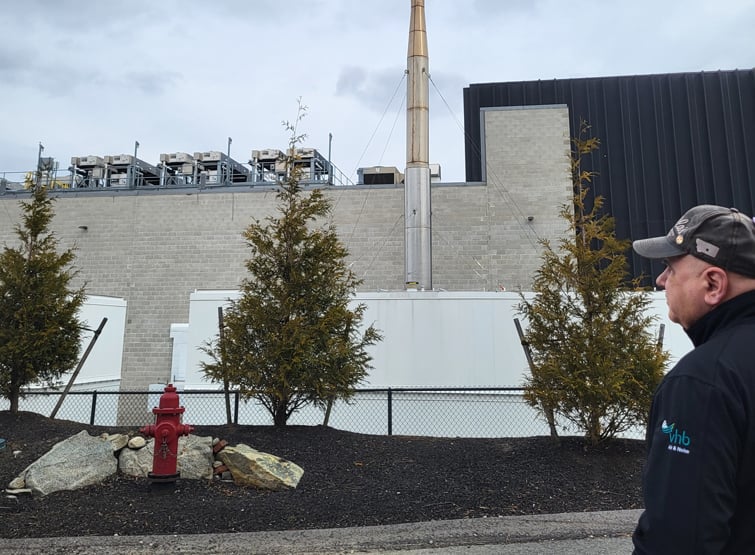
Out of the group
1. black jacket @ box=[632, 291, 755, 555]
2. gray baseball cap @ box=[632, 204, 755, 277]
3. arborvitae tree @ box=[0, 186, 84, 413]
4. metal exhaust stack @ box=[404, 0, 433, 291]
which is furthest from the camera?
metal exhaust stack @ box=[404, 0, 433, 291]

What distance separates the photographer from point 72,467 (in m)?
5.76

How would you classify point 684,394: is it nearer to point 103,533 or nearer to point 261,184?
point 103,533

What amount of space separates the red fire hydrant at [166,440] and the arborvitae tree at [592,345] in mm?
4464

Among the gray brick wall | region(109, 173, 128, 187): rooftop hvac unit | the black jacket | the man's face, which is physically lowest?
the black jacket

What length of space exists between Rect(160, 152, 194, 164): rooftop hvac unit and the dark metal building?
40.4 feet

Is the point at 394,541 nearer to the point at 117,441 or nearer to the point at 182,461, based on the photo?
the point at 182,461

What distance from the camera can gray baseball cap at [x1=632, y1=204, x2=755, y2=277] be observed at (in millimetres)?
1555

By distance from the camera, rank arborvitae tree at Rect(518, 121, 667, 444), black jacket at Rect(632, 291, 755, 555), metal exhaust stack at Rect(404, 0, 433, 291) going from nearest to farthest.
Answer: black jacket at Rect(632, 291, 755, 555)
arborvitae tree at Rect(518, 121, 667, 444)
metal exhaust stack at Rect(404, 0, 433, 291)

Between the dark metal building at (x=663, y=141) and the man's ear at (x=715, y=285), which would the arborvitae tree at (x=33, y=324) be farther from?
the dark metal building at (x=663, y=141)

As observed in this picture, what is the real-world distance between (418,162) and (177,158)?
12.8 m

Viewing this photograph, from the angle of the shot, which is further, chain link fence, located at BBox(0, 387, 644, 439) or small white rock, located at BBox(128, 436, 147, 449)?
chain link fence, located at BBox(0, 387, 644, 439)

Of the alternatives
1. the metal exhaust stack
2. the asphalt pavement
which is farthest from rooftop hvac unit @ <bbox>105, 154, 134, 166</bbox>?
the asphalt pavement

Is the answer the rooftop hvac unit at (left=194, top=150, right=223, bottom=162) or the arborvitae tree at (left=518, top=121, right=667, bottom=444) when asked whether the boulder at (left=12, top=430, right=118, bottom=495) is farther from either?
the rooftop hvac unit at (left=194, top=150, right=223, bottom=162)

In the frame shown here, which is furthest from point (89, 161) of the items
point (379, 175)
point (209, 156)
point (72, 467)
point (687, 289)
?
point (687, 289)
